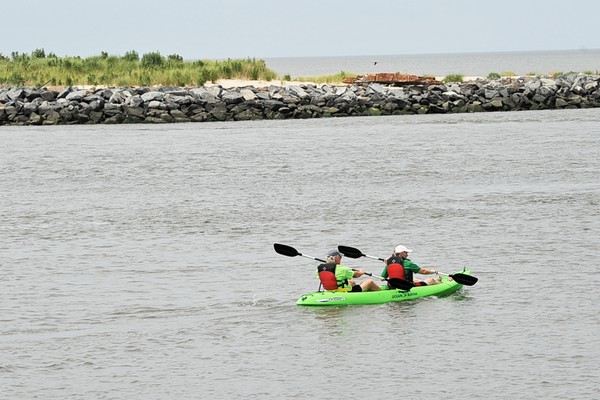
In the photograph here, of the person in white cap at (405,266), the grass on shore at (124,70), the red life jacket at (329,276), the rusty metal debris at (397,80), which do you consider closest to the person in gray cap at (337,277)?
the red life jacket at (329,276)

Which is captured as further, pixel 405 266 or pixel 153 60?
pixel 153 60

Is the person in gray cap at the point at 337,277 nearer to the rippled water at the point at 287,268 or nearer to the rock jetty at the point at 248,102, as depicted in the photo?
the rippled water at the point at 287,268

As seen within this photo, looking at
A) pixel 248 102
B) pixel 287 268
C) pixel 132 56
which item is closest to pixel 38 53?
pixel 132 56

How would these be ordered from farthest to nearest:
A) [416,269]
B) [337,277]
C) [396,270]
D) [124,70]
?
[124,70] < [416,269] < [396,270] < [337,277]

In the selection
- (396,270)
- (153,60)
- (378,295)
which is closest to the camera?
(378,295)

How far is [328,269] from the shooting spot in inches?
909

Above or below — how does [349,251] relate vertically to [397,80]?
below

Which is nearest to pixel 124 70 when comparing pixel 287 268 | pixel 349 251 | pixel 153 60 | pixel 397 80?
pixel 153 60

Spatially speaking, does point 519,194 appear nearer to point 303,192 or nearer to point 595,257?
point 303,192

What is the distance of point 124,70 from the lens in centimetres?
7731

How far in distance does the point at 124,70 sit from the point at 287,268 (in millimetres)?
52219

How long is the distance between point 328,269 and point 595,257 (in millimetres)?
7330

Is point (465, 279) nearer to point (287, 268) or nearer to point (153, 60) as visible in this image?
point (287, 268)

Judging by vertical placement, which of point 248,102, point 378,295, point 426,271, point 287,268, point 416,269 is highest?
point 416,269
